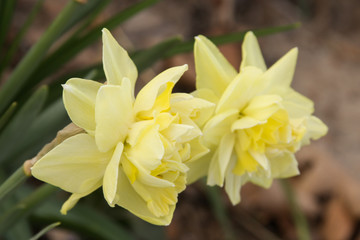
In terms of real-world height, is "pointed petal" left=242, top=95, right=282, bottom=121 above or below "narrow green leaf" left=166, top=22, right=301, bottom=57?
above

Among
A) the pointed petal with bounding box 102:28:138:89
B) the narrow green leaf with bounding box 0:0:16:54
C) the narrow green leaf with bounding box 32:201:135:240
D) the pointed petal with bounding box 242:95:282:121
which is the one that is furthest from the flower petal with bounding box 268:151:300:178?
the narrow green leaf with bounding box 0:0:16:54

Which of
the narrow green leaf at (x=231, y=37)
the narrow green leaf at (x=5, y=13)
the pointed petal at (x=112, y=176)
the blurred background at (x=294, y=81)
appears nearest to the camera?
the pointed petal at (x=112, y=176)

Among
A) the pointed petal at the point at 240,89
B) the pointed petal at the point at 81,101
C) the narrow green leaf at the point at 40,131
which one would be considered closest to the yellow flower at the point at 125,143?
the pointed petal at the point at 81,101

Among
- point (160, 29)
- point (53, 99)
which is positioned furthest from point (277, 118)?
point (160, 29)

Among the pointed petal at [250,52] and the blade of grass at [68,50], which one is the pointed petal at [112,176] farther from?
the blade of grass at [68,50]

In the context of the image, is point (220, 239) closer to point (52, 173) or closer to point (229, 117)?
point (229, 117)

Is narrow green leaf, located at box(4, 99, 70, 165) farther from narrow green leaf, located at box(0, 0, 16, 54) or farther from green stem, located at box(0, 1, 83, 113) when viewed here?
narrow green leaf, located at box(0, 0, 16, 54)
